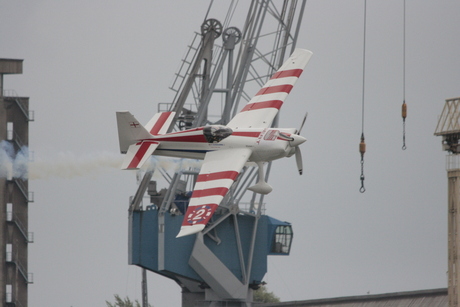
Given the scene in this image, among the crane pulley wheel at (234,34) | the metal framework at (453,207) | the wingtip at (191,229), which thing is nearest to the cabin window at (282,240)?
the crane pulley wheel at (234,34)

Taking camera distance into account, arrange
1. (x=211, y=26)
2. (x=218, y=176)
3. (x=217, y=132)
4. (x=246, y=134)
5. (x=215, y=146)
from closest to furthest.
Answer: (x=218, y=176) → (x=246, y=134) → (x=217, y=132) → (x=215, y=146) → (x=211, y=26)

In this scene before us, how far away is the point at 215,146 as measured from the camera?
64312 mm

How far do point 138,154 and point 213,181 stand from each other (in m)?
4.93

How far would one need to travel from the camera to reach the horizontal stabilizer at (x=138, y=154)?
65.1 m

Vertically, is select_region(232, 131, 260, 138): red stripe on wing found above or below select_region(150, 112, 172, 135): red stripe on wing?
Result: below

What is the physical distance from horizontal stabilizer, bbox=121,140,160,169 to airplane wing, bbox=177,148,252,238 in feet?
9.51

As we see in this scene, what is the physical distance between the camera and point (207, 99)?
96875 mm

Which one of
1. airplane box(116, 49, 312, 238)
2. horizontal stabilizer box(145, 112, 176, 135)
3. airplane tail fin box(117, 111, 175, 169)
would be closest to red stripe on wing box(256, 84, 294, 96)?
airplane box(116, 49, 312, 238)

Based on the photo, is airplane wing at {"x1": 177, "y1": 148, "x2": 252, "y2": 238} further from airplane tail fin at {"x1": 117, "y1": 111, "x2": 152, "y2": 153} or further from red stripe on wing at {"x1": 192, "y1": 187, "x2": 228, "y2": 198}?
airplane tail fin at {"x1": 117, "y1": 111, "x2": 152, "y2": 153}

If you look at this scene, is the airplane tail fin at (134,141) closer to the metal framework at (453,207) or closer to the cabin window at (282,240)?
the metal framework at (453,207)

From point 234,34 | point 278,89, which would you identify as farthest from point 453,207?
point 234,34

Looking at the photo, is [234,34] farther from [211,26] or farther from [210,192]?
[210,192]

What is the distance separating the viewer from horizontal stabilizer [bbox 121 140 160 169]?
65062 millimetres

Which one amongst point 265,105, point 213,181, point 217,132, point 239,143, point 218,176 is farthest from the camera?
point 265,105
